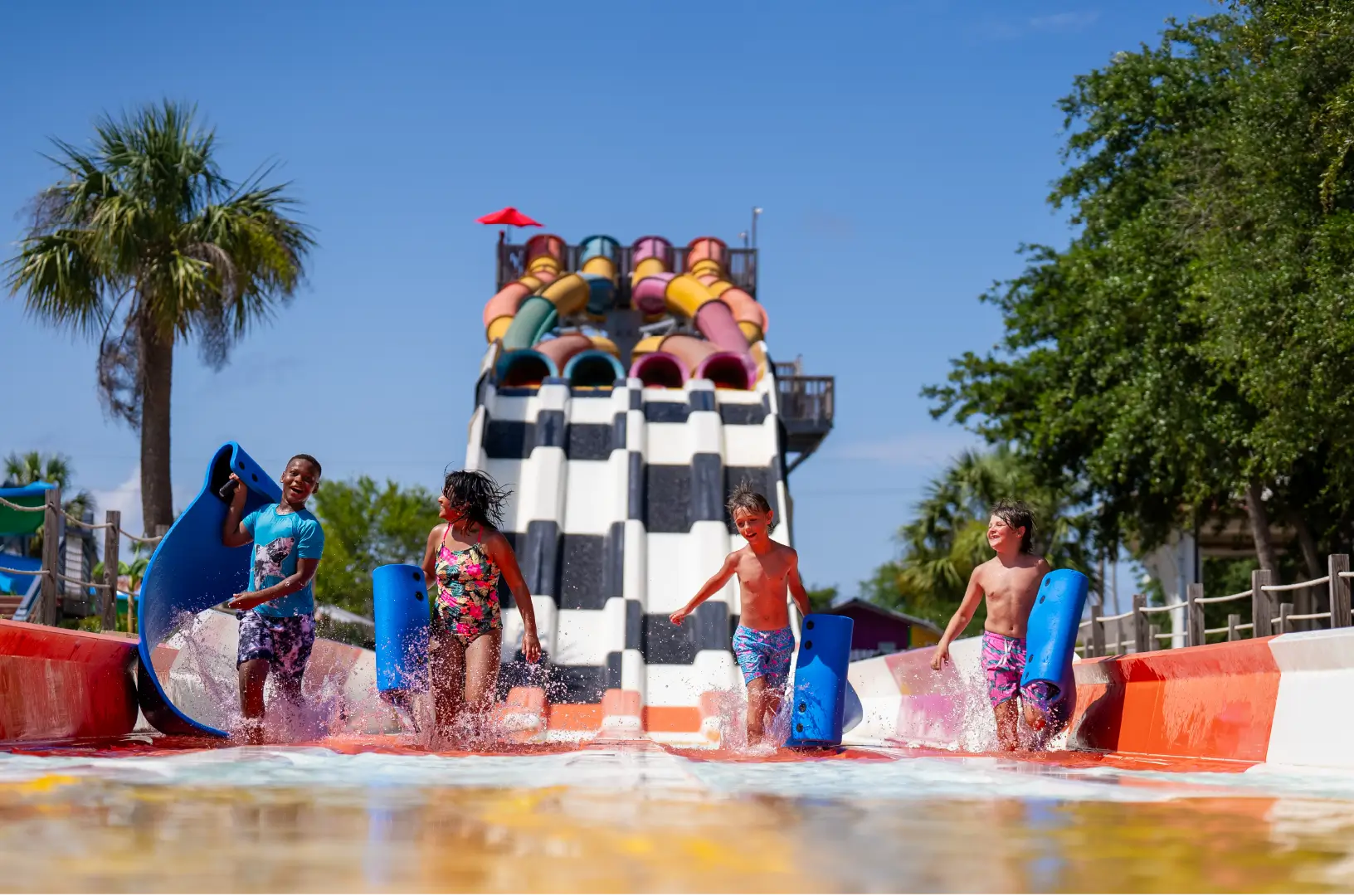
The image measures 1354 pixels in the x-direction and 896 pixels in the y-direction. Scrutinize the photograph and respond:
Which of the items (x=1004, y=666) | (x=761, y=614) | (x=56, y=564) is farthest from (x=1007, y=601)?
(x=56, y=564)

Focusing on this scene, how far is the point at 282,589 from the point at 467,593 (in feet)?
2.53

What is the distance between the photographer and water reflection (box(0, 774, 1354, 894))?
2078mm

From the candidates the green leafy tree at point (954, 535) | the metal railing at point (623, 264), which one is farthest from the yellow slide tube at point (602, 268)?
the green leafy tree at point (954, 535)

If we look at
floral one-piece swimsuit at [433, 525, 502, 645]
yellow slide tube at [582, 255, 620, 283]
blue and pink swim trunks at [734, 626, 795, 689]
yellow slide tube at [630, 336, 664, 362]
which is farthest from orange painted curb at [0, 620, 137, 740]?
yellow slide tube at [582, 255, 620, 283]

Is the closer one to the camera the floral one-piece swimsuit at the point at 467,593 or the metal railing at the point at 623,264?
the floral one-piece swimsuit at the point at 467,593

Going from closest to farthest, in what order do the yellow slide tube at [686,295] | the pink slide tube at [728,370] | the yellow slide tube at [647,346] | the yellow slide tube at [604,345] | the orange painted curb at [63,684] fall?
the orange painted curb at [63,684], the pink slide tube at [728,370], the yellow slide tube at [647,346], the yellow slide tube at [604,345], the yellow slide tube at [686,295]

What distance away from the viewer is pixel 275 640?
19.7 ft

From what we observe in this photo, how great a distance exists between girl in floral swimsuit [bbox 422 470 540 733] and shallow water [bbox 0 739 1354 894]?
5.77ft

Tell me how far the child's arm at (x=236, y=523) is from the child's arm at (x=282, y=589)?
494 mm

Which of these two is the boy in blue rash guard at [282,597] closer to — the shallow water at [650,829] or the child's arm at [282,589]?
the child's arm at [282,589]

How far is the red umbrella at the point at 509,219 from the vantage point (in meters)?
25.0

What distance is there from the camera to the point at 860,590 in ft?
362

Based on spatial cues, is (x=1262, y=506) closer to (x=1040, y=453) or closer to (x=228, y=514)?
(x=1040, y=453)

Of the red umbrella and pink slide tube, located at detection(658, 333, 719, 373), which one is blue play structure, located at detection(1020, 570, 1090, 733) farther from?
the red umbrella
